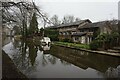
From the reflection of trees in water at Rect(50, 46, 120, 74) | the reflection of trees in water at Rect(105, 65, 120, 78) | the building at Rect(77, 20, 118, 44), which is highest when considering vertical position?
the building at Rect(77, 20, 118, 44)

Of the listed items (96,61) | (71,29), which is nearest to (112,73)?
(96,61)

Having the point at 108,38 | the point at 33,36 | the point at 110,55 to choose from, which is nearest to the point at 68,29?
the point at 33,36

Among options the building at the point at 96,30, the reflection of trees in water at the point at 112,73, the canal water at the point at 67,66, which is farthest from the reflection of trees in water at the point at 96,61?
the building at the point at 96,30

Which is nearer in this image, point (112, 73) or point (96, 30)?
point (112, 73)

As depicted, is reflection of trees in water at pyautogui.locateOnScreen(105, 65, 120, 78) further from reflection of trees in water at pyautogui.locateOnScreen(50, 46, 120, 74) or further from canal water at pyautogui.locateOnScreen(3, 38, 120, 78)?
reflection of trees in water at pyautogui.locateOnScreen(50, 46, 120, 74)

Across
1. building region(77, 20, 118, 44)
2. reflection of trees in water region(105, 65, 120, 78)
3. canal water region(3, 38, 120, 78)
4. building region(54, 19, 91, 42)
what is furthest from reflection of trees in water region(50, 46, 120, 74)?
building region(54, 19, 91, 42)

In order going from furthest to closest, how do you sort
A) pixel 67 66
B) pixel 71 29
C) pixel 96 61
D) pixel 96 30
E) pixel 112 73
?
pixel 71 29 → pixel 96 30 → pixel 96 61 → pixel 67 66 → pixel 112 73

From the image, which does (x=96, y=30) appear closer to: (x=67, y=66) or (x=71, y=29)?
(x=71, y=29)

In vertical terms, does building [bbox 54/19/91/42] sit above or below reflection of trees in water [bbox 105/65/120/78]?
above

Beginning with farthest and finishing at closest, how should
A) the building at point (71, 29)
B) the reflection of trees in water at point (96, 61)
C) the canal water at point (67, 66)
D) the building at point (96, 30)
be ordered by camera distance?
the building at point (71, 29)
the building at point (96, 30)
the reflection of trees in water at point (96, 61)
the canal water at point (67, 66)

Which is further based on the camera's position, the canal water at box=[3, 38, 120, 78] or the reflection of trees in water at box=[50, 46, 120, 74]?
the reflection of trees in water at box=[50, 46, 120, 74]

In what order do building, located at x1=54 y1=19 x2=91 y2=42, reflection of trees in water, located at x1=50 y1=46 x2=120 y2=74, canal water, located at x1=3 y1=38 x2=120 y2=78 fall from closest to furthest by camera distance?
canal water, located at x1=3 y1=38 x2=120 y2=78 < reflection of trees in water, located at x1=50 y1=46 x2=120 y2=74 < building, located at x1=54 y1=19 x2=91 y2=42

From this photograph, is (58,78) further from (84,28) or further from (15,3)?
(84,28)

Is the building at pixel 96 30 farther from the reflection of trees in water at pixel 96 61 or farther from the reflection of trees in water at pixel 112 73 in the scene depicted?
the reflection of trees in water at pixel 112 73
